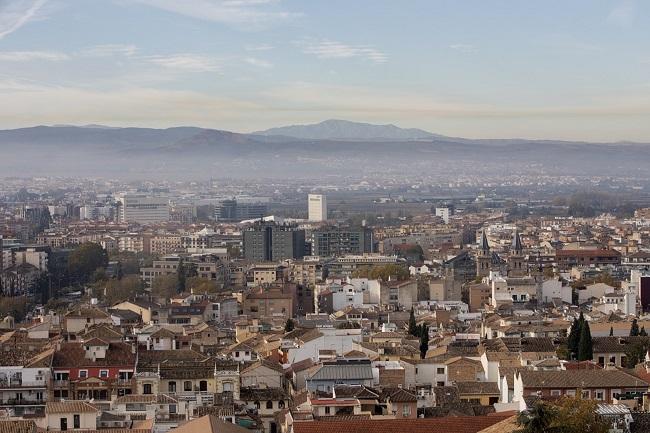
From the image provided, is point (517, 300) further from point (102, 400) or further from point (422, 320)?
point (102, 400)

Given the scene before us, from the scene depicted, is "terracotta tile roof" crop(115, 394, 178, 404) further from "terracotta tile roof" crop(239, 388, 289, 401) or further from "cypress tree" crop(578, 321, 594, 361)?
"cypress tree" crop(578, 321, 594, 361)

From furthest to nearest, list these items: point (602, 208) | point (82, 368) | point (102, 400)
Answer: point (602, 208) → point (82, 368) → point (102, 400)

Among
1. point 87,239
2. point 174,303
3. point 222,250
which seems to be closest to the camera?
point 174,303

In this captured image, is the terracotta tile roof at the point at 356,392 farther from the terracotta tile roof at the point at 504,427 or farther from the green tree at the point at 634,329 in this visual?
the green tree at the point at 634,329

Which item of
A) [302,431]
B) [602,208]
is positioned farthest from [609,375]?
[602,208]

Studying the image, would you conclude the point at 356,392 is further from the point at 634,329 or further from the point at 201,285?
the point at 201,285
